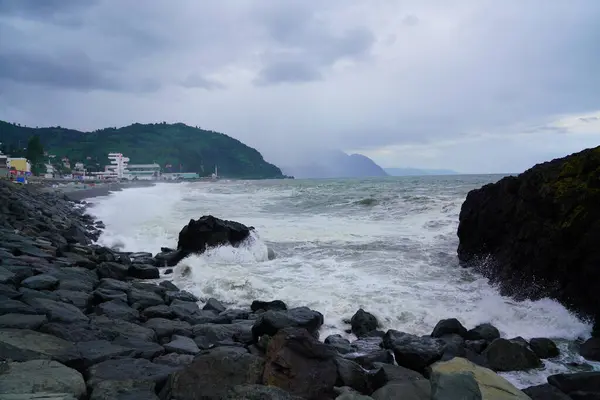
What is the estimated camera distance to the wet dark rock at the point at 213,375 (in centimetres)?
356

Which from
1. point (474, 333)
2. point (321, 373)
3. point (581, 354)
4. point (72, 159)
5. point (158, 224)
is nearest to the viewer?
point (321, 373)

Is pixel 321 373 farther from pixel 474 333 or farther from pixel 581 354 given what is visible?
pixel 581 354

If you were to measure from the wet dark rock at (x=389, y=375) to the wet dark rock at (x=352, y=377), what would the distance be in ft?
0.49

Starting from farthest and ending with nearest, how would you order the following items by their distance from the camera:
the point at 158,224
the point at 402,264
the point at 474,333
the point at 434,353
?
the point at 158,224 < the point at 402,264 < the point at 474,333 < the point at 434,353

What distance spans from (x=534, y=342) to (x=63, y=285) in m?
7.09

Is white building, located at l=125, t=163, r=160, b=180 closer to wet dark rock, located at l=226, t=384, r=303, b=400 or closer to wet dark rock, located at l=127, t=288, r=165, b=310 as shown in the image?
wet dark rock, located at l=127, t=288, r=165, b=310

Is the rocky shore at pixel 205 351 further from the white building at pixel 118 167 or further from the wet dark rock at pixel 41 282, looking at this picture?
the white building at pixel 118 167

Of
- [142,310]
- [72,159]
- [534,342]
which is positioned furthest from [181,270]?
[72,159]

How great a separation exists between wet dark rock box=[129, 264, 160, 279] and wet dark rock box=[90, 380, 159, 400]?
631 cm

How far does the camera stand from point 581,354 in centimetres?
593

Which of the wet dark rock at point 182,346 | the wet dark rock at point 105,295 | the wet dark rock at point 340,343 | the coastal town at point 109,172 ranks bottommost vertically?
the wet dark rock at point 340,343

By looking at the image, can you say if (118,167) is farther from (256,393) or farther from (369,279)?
(256,393)

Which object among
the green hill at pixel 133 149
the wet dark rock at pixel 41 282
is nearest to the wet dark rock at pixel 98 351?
the wet dark rock at pixel 41 282

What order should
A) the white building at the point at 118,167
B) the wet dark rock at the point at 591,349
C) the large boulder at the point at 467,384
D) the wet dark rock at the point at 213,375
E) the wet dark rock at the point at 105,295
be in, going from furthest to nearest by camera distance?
the white building at the point at 118,167, the wet dark rock at the point at 105,295, the wet dark rock at the point at 591,349, the wet dark rock at the point at 213,375, the large boulder at the point at 467,384
